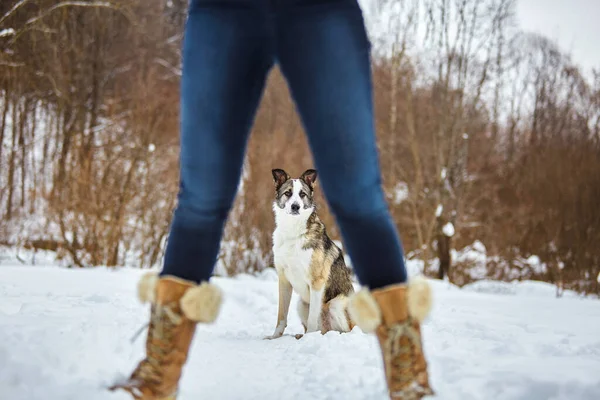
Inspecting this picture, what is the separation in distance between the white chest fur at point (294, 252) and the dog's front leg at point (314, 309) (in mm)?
105

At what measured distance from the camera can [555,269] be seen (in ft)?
34.3

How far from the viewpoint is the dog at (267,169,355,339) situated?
3.54 m

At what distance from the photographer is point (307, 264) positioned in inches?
142

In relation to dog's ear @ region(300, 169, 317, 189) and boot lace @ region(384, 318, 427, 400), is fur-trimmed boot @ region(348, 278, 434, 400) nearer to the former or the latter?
boot lace @ region(384, 318, 427, 400)

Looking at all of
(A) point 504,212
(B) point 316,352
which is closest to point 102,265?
(B) point 316,352

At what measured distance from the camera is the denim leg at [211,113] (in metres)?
1.31

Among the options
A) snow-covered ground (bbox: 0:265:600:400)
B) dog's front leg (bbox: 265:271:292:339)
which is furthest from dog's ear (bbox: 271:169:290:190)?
snow-covered ground (bbox: 0:265:600:400)

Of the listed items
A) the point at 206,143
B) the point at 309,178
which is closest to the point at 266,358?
the point at 206,143

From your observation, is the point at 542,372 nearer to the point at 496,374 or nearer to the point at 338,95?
the point at 496,374

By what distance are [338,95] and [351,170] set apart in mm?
204

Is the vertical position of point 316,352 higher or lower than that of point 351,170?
lower

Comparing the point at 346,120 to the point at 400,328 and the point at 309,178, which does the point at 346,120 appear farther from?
the point at 309,178

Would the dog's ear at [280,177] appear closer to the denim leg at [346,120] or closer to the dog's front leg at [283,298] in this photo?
the dog's front leg at [283,298]

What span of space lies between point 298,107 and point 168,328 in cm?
70
